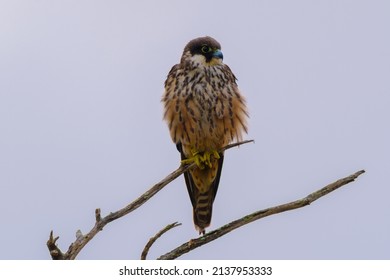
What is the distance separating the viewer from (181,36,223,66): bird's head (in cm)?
646

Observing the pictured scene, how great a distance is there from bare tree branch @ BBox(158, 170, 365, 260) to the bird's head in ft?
7.94

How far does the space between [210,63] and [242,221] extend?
247cm

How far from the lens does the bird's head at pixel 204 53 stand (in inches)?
255

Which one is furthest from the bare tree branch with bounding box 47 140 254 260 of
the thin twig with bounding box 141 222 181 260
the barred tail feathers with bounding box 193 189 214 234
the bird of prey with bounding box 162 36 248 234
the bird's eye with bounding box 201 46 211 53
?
the bird's eye with bounding box 201 46 211 53

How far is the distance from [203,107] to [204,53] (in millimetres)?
627

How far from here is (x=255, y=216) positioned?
434 cm

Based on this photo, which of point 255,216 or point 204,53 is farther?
point 204,53

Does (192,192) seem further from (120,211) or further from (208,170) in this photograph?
(120,211)

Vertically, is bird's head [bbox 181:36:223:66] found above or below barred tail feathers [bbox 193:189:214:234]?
above

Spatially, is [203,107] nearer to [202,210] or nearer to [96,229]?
[202,210]

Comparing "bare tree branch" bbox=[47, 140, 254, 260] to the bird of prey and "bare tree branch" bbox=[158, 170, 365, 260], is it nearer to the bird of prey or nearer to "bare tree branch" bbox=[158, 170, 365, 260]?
"bare tree branch" bbox=[158, 170, 365, 260]

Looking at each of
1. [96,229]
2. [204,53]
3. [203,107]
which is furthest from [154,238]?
[204,53]

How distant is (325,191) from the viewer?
4219 millimetres
